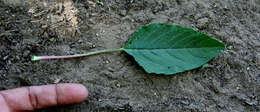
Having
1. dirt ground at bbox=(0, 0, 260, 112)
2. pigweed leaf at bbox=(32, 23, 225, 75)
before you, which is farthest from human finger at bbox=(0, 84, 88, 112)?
pigweed leaf at bbox=(32, 23, 225, 75)

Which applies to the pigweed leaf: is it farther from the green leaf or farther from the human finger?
the human finger

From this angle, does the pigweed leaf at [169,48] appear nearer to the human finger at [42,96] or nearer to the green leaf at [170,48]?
the green leaf at [170,48]

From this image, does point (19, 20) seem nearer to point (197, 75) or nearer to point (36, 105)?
point (36, 105)

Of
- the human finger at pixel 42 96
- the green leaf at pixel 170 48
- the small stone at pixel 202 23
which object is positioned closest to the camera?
Answer: the human finger at pixel 42 96

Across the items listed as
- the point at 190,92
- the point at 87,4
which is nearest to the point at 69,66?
the point at 87,4

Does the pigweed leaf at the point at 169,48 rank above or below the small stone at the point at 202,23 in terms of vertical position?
below

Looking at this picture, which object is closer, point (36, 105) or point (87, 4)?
point (36, 105)

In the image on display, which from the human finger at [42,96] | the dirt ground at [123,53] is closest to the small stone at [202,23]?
the dirt ground at [123,53]
